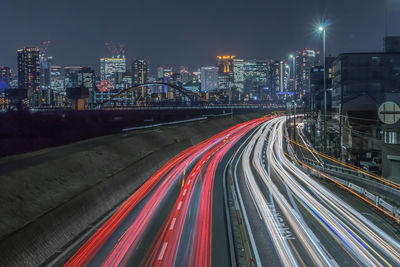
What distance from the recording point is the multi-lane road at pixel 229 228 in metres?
13.7

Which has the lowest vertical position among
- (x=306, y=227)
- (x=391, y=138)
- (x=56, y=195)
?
(x=306, y=227)

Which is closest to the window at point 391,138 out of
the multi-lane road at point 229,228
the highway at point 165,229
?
the multi-lane road at point 229,228

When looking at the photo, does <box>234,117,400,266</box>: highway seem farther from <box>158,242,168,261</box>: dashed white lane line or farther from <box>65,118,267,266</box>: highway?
<box>158,242,168,261</box>: dashed white lane line

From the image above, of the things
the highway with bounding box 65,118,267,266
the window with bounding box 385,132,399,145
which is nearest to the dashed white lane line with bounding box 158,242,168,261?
the highway with bounding box 65,118,267,266

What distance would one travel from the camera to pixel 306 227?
17.4 metres

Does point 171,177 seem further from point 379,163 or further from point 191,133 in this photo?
point 379,163

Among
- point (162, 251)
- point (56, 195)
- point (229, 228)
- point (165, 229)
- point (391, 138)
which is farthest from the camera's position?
point (391, 138)

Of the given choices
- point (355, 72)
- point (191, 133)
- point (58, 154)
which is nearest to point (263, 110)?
point (355, 72)

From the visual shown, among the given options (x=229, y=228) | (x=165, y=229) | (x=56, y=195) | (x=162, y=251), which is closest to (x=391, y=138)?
(x=229, y=228)

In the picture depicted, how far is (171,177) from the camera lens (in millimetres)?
29531

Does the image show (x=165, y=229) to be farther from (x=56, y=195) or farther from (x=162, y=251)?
(x=56, y=195)

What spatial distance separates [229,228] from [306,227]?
143 inches

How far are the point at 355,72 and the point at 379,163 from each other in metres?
38.9

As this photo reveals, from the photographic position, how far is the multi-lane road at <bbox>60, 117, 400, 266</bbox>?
13.7m
